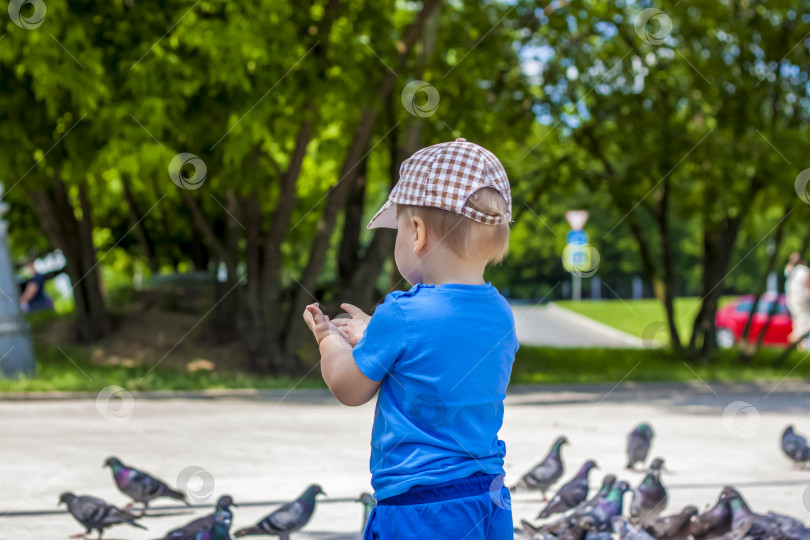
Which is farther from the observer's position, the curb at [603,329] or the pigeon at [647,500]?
the curb at [603,329]

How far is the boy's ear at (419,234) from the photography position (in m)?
2.16

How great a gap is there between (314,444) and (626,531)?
4993 mm

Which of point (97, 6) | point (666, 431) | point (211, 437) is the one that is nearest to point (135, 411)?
point (211, 437)

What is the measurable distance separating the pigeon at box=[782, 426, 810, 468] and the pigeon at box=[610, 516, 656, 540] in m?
3.38

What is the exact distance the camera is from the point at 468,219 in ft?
7.11

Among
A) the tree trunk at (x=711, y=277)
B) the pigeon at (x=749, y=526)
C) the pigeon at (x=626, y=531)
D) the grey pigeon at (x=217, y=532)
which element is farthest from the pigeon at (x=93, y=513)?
the tree trunk at (x=711, y=277)

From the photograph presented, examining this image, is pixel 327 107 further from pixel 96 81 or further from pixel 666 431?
pixel 666 431

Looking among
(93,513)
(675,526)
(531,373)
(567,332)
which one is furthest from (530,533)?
(567,332)

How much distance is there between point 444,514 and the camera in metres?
2.13

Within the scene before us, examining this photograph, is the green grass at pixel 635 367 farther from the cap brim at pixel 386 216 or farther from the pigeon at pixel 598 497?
the cap brim at pixel 386 216

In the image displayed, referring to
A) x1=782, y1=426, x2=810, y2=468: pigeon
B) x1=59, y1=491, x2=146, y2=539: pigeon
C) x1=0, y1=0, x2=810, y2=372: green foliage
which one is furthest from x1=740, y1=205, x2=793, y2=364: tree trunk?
x1=59, y1=491, x2=146, y2=539: pigeon

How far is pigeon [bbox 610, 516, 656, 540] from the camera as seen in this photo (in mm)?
3891

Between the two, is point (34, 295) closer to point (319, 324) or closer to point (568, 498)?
point (568, 498)

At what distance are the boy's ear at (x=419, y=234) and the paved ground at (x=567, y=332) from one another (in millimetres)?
25464
